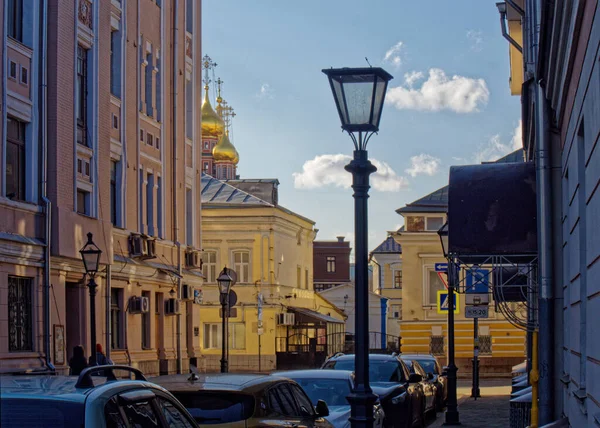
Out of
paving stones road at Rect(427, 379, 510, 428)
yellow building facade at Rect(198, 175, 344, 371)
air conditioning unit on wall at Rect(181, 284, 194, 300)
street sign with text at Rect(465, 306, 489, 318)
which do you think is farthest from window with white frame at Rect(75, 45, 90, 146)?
yellow building facade at Rect(198, 175, 344, 371)

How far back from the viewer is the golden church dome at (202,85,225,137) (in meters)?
95.3

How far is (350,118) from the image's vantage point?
1102cm

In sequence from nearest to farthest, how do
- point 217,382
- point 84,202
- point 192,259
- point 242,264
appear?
1. point 217,382
2. point 84,202
3. point 192,259
4. point 242,264

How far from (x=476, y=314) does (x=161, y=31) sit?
15.1 m

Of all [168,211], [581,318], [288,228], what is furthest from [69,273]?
[288,228]

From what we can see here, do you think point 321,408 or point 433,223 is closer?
point 321,408

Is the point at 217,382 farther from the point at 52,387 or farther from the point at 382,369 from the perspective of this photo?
the point at 382,369

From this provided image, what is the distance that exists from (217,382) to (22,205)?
15.4m

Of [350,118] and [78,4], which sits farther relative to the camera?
[78,4]

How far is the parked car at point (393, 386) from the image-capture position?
18.1 meters

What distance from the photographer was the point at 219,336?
63.5 meters

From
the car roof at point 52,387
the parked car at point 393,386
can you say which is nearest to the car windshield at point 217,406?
the car roof at point 52,387

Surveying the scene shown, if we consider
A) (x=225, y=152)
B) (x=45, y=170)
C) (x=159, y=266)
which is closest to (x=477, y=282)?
(x=45, y=170)

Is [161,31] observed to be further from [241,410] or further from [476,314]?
[241,410]
